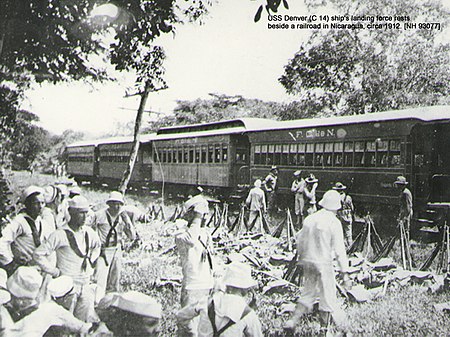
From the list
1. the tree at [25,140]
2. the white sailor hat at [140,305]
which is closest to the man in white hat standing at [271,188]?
the white sailor hat at [140,305]

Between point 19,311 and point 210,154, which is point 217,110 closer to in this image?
point 210,154

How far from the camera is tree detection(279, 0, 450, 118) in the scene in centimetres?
362

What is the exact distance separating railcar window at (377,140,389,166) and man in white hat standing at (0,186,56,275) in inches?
125

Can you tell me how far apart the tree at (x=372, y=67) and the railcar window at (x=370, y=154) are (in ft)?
1.28

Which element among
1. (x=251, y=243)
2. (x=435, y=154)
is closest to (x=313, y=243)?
(x=251, y=243)

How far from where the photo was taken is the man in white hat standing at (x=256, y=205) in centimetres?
418

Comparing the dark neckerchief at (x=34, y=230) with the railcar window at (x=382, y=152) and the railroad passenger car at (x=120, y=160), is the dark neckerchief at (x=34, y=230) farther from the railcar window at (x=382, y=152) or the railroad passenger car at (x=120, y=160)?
the railcar window at (x=382, y=152)

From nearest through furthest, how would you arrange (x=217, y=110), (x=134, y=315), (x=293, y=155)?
(x=134, y=315) < (x=217, y=110) < (x=293, y=155)

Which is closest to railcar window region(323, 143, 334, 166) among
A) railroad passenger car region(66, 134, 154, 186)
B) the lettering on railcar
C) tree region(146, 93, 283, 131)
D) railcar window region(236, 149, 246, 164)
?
the lettering on railcar

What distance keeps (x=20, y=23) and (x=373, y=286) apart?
385 cm

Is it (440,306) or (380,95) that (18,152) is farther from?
(440,306)

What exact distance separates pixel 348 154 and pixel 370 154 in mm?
218

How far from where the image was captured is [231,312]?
2.43 metres

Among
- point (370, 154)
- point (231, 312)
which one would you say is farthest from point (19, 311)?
point (370, 154)
